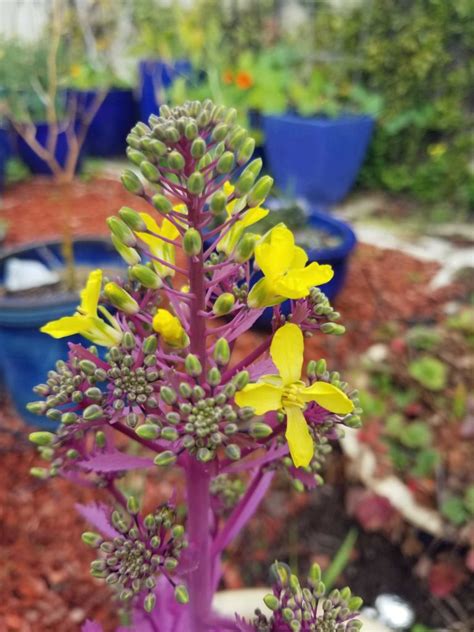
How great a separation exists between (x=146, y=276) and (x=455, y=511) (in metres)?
1.31

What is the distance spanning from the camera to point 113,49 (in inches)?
245

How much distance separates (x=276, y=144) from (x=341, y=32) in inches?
43.4

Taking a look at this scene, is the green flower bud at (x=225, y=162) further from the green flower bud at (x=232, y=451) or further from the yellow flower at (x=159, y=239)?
the green flower bud at (x=232, y=451)

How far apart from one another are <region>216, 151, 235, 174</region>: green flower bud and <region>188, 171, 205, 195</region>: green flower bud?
1.4 inches

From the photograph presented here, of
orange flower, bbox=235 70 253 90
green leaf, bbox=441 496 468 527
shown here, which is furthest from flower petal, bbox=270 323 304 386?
orange flower, bbox=235 70 253 90

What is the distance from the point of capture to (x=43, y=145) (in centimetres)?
473

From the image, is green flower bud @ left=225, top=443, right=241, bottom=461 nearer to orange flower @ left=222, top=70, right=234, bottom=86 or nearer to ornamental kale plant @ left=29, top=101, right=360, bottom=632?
ornamental kale plant @ left=29, top=101, right=360, bottom=632

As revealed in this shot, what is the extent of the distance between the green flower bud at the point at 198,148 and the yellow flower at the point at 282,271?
4.0 inches

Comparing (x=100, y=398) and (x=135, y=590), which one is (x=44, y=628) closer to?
(x=135, y=590)

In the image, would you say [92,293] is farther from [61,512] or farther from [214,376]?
[61,512]

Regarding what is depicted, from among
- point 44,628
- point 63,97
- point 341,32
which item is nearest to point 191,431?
point 44,628

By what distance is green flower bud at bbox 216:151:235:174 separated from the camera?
0.60m

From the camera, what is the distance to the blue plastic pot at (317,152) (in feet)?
12.8

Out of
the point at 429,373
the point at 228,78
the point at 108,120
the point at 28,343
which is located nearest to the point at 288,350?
the point at 28,343
